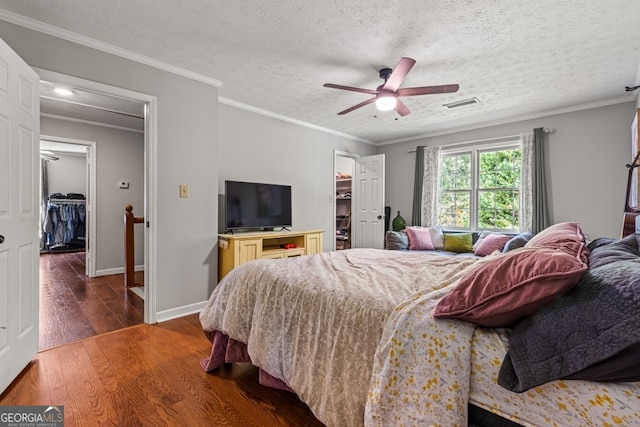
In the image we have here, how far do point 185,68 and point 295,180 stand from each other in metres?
2.15

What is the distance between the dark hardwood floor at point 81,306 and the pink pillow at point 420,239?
3.79 meters

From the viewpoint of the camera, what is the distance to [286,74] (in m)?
3.02

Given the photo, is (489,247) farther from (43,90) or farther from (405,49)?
(43,90)

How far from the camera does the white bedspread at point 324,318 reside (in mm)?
1227

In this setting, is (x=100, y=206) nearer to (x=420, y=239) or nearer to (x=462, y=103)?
(x=420, y=239)

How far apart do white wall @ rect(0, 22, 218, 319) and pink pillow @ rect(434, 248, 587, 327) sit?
269 centimetres

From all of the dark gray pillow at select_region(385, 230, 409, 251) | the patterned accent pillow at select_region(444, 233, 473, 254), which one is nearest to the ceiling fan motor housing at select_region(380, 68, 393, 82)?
the dark gray pillow at select_region(385, 230, 409, 251)

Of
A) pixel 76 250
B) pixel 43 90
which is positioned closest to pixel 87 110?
pixel 43 90

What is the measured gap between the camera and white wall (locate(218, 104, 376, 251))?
12.6 ft

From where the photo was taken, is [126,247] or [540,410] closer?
[540,410]

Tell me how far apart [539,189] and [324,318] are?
13.7ft

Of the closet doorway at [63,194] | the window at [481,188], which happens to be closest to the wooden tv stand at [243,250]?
the window at [481,188]
